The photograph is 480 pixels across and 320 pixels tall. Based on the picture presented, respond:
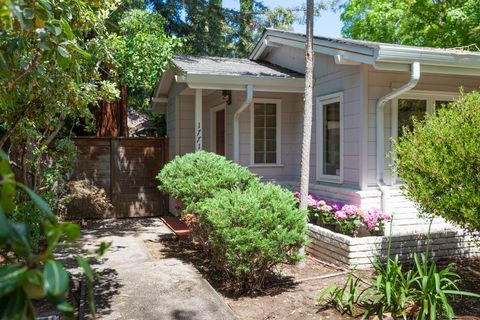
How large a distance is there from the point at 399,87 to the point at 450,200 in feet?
11.2

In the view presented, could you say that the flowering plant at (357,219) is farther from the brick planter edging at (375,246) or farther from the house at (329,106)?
the house at (329,106)

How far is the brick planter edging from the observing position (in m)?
6.11

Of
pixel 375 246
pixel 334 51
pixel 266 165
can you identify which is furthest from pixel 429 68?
pixel 266 165

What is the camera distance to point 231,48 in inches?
794

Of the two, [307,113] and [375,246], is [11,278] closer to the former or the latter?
[307,113]

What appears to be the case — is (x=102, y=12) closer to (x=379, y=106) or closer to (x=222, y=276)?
(x=222, y=276)

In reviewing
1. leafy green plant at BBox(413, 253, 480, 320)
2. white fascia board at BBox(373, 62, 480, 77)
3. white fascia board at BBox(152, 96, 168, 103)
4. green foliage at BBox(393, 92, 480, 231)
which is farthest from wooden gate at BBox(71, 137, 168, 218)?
leafy green plant at BBox(413, 253, 480, 320)

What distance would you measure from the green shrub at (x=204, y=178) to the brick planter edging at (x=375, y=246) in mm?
1411

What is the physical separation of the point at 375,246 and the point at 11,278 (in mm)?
5868

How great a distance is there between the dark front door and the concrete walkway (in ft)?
12.5

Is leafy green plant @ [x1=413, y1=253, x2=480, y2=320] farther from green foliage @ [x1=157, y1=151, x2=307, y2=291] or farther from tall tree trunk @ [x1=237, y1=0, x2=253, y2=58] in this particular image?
tall tree trunk @ [x1=237, y1=0, x2=253, y2=58]

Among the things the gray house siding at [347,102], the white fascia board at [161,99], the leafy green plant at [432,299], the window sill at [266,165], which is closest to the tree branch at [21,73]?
the leafy green plant at [432,299]

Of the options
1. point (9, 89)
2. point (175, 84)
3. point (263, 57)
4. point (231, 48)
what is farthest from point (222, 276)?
point (231, 48)

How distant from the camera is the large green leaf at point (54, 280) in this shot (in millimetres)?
959
